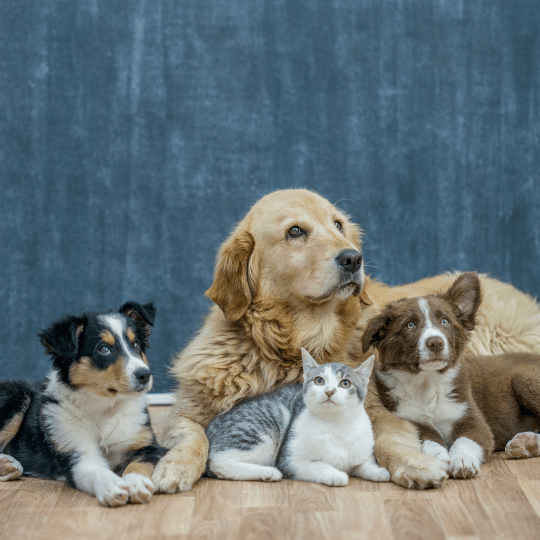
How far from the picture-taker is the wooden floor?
2250mm

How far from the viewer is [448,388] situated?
2.96 meters

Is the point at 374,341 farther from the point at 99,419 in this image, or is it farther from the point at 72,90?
the point at 72,90

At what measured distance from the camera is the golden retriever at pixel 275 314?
2.98m

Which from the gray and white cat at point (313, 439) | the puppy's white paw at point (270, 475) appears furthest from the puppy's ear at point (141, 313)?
the puppy's white paw at point (270, 475)

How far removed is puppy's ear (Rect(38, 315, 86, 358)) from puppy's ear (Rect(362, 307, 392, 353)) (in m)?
1.18

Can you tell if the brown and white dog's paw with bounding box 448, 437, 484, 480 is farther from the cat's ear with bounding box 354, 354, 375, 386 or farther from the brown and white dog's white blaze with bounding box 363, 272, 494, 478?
the cat's ear with bounding box 354, 354, 375, 386

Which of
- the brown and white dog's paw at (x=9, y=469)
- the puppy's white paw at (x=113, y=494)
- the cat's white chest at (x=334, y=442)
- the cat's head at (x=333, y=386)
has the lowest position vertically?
the brown and white dog's paw at (x=9, y=469)

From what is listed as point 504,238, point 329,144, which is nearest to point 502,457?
point 504,238

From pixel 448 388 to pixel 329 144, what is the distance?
240 cm

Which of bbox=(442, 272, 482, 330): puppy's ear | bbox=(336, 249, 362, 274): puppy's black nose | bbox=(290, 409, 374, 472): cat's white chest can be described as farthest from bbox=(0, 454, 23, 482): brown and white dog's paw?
bbox=(442, 272, 482, 330): puppy's ear

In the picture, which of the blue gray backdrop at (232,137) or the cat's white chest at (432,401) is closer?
the cat's white chest at (432,401)

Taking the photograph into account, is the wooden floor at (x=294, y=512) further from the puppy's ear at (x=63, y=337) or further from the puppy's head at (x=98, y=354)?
the puppy's ear at (x=63, y=337)

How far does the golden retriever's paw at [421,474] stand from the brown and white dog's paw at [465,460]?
6 cm

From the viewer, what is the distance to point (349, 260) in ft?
9.63
